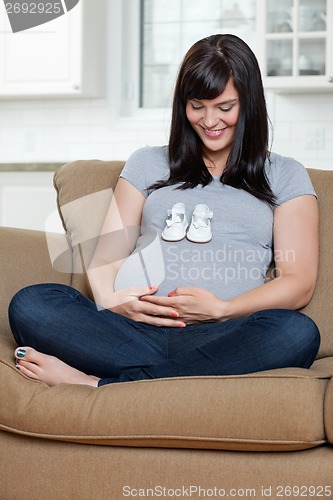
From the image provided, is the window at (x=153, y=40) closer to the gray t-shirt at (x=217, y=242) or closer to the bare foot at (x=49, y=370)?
the gray t-shirt at (x=217, y=242)

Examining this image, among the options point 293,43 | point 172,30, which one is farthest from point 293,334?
point 172,30

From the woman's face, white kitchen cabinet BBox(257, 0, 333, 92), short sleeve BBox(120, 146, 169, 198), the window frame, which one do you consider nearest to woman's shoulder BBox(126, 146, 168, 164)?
short sleeve BBox(120, 146, 169, 198)

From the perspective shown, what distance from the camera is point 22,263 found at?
2316mm

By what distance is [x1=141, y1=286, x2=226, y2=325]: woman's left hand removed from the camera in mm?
→ 2041

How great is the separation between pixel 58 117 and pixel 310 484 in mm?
3543

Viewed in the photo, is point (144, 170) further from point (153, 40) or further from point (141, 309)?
point (153, 40)

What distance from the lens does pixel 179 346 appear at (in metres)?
2.00

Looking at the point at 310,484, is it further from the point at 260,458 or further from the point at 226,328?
the point at 226,328

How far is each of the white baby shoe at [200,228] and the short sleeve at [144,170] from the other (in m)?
0.23

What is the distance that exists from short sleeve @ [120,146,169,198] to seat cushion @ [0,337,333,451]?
78 centimetres

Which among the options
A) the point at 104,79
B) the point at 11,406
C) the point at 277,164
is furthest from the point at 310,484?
the point at 104,79

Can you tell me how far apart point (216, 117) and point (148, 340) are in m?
0.67

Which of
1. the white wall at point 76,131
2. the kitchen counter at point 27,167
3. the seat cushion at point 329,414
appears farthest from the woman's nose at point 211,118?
the kitchen counter at point 27,167

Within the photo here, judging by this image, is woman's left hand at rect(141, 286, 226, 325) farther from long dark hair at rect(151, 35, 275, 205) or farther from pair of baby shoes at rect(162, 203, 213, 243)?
long dark hair at rect(151, 35, 275, 205)
